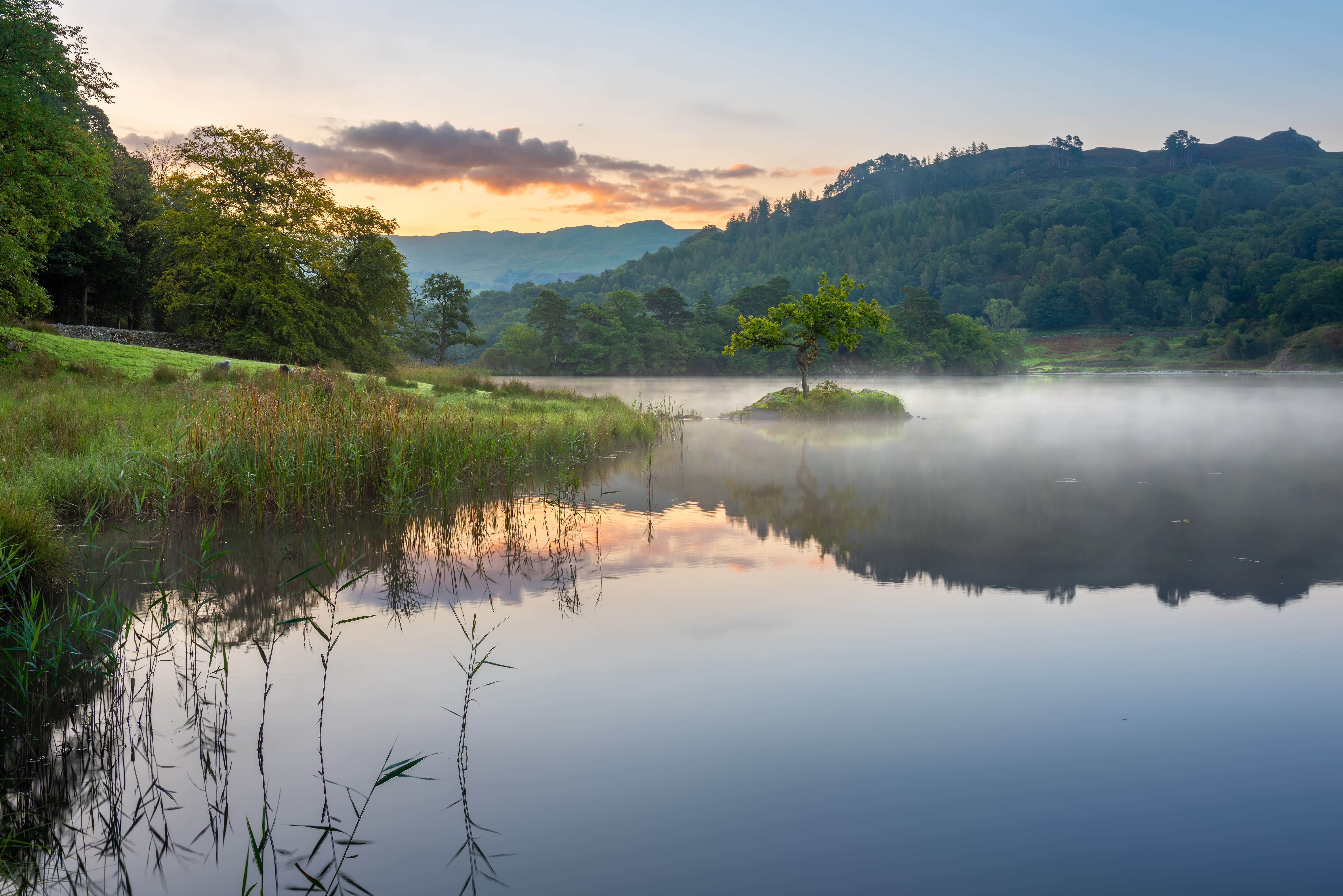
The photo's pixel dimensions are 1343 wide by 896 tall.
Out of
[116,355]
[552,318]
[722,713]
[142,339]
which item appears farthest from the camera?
[552,318]

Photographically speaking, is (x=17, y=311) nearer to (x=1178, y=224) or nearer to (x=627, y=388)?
(x=627, y=388)

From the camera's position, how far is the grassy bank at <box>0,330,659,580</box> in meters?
9.55

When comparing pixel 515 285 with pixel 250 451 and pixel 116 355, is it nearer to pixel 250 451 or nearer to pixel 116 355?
pixel 116 355

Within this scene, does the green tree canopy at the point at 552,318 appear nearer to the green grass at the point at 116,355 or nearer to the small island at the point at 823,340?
the small island at the point at 823,340

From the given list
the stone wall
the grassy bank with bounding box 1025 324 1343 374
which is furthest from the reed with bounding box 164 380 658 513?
the grassy bank with bounding box 1025 324 1343 374

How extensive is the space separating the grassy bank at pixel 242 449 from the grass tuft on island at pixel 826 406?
598 inches

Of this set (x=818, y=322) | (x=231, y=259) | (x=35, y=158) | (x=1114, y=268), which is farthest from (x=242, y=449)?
(x=1114, y=268)

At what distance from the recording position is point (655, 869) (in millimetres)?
3561

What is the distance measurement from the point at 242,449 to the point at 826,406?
A: 84.8ft

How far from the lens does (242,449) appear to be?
10789 mm

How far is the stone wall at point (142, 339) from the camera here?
33.2 metres

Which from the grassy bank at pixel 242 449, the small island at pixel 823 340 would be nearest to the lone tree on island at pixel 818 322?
the small island at pixel 823 340

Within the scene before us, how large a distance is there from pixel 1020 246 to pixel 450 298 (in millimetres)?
143591

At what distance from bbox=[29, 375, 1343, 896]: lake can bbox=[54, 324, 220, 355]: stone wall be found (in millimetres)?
28342
